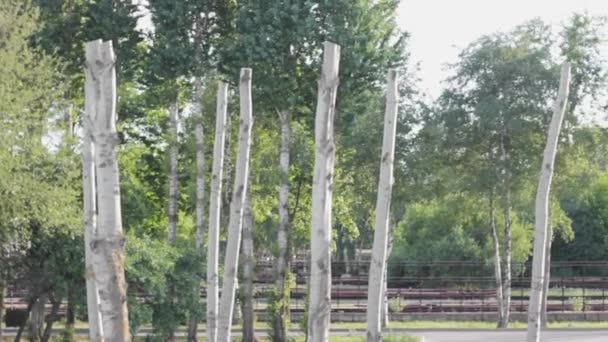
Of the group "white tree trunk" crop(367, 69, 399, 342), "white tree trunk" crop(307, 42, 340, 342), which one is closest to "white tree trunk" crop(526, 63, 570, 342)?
"white tree trunk" crop(367, 69, 399, 342)

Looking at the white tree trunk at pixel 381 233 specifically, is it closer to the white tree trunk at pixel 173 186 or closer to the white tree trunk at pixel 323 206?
the white tree trunk at pixel 323 206

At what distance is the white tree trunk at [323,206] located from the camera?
9945mm

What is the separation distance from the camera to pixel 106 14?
25.2 m

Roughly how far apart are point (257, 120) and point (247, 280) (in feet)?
14.9

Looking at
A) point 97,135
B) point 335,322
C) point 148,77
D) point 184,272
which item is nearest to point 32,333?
point 184,272

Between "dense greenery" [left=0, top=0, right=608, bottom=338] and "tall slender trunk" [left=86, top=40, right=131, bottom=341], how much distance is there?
437 inches

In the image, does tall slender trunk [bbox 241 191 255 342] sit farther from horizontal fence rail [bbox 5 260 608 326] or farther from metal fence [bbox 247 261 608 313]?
metal fence [bbox 247 261 608 313]

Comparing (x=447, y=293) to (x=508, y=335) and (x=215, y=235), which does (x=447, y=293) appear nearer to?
(x=508, y=335)

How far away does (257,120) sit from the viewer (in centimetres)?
2748

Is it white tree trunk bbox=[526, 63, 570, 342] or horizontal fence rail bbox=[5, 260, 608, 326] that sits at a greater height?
white tree trunk bbox=[526, 63, 570, 342]

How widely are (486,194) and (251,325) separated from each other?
362 inches

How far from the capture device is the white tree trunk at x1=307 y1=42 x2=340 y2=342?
995 centimetres

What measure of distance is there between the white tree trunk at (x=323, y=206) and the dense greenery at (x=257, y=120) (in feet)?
32.5

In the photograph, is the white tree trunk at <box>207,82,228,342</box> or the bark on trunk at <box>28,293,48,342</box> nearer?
the white tree trunk at <box>207,82,228,342</box>
